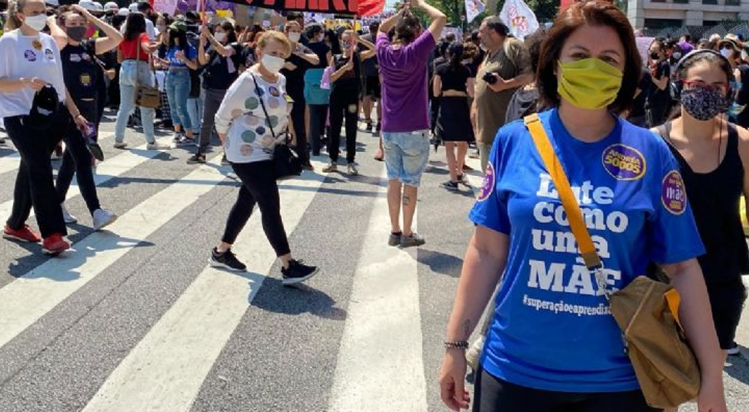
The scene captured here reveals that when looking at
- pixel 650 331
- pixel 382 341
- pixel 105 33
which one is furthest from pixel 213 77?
pixel 650 331

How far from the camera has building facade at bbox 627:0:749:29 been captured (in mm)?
74875

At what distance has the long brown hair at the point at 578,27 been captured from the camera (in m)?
2.20

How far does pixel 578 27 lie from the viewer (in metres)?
2.22

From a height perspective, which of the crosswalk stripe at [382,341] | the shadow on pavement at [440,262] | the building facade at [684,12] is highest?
the building facade at [684,12]

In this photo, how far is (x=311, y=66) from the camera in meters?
10.6

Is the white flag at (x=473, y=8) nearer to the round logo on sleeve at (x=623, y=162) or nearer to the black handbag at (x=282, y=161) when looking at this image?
the black handbag at (x=282, y=161)

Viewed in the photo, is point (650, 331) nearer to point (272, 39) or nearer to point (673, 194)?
point (673, 194)

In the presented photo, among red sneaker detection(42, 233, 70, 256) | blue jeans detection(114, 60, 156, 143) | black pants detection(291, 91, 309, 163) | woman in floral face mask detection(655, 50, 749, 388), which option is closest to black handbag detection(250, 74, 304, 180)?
red sneaker detection(42, 233, 70, 256)

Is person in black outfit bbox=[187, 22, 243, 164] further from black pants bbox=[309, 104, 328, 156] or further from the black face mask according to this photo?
the black face mask

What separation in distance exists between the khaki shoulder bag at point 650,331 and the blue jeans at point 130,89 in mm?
10218

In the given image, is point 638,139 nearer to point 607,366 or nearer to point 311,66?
point 607,366

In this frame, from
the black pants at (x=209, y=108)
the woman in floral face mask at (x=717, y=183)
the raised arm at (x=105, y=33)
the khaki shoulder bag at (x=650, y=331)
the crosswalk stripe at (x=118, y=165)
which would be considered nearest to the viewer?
the khaki shoulder bag at (x=650, y=331)

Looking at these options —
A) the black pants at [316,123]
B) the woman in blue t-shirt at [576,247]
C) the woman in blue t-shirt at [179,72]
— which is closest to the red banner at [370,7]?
the black pants at [316,123]

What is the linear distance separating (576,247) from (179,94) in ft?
35.8
